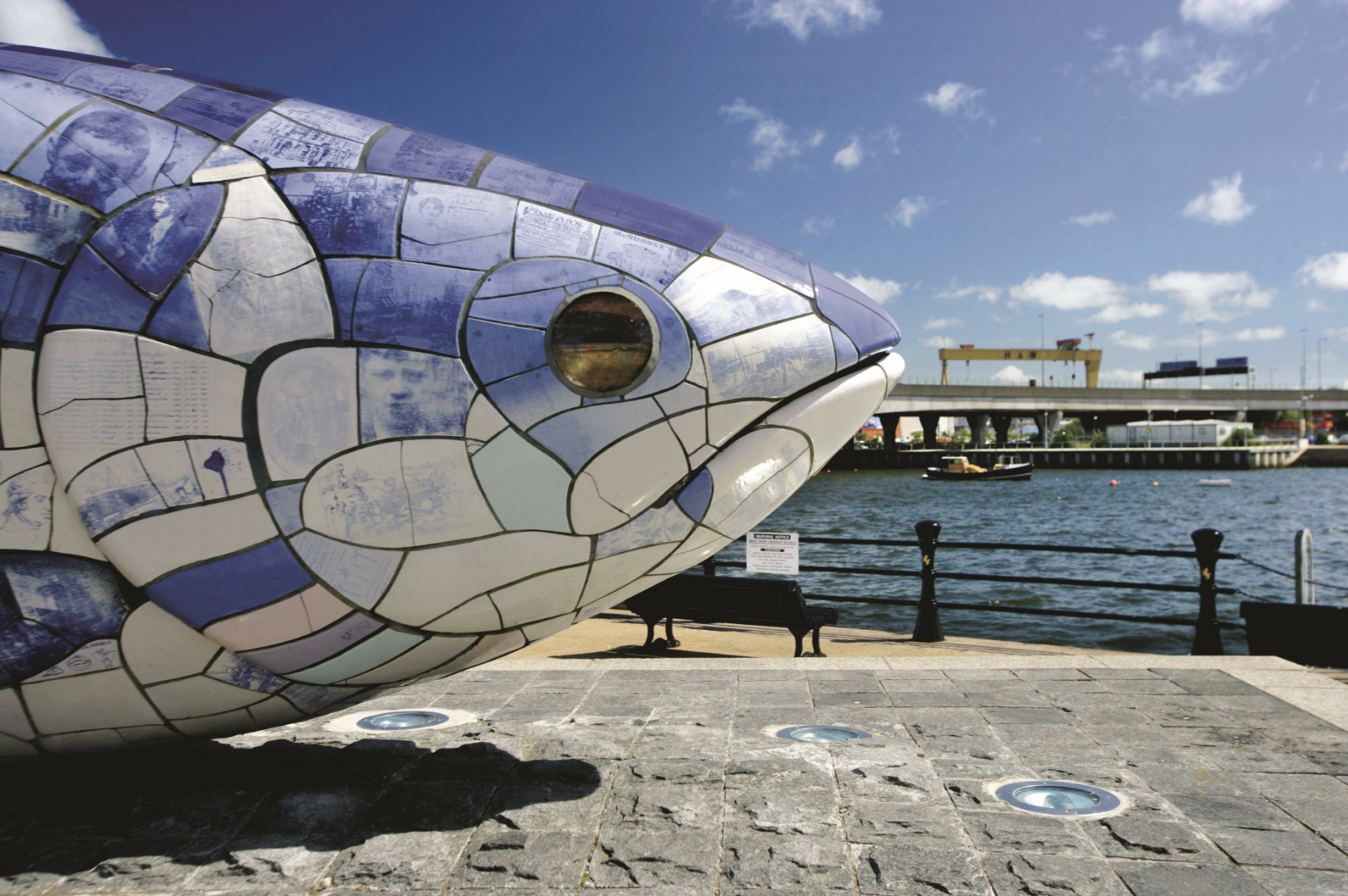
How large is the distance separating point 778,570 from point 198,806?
18.1 ft

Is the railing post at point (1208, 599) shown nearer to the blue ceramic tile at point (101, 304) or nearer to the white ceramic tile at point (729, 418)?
the white ceramic tile at point (729, 418)

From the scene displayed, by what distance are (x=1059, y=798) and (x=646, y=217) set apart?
2.77 m

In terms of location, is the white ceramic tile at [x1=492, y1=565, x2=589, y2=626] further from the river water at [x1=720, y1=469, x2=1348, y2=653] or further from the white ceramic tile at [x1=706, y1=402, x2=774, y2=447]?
the river water at [x1=720, y1=469, x2=1348, y2=653]

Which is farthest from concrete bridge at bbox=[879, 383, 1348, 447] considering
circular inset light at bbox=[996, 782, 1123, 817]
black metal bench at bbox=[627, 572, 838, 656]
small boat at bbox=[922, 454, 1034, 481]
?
circular inset light at bbox=[996, 782, 1123, 817]

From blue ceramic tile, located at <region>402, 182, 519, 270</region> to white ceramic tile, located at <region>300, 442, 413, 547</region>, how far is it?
57cm

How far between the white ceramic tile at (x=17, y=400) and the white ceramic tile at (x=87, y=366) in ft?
0.14

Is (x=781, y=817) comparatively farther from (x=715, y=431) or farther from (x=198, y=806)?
(x=198, y=806)

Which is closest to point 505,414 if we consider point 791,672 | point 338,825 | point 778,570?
point 338,825

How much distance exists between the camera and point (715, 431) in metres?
2.54

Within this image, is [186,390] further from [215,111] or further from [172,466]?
[215,111]

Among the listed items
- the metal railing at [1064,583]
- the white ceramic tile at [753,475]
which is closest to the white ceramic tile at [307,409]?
the white ceramic tile at [753,475]

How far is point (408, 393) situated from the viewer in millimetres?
2410

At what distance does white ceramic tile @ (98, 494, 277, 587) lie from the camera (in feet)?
7.93

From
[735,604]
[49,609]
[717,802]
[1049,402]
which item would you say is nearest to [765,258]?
[717,802]
